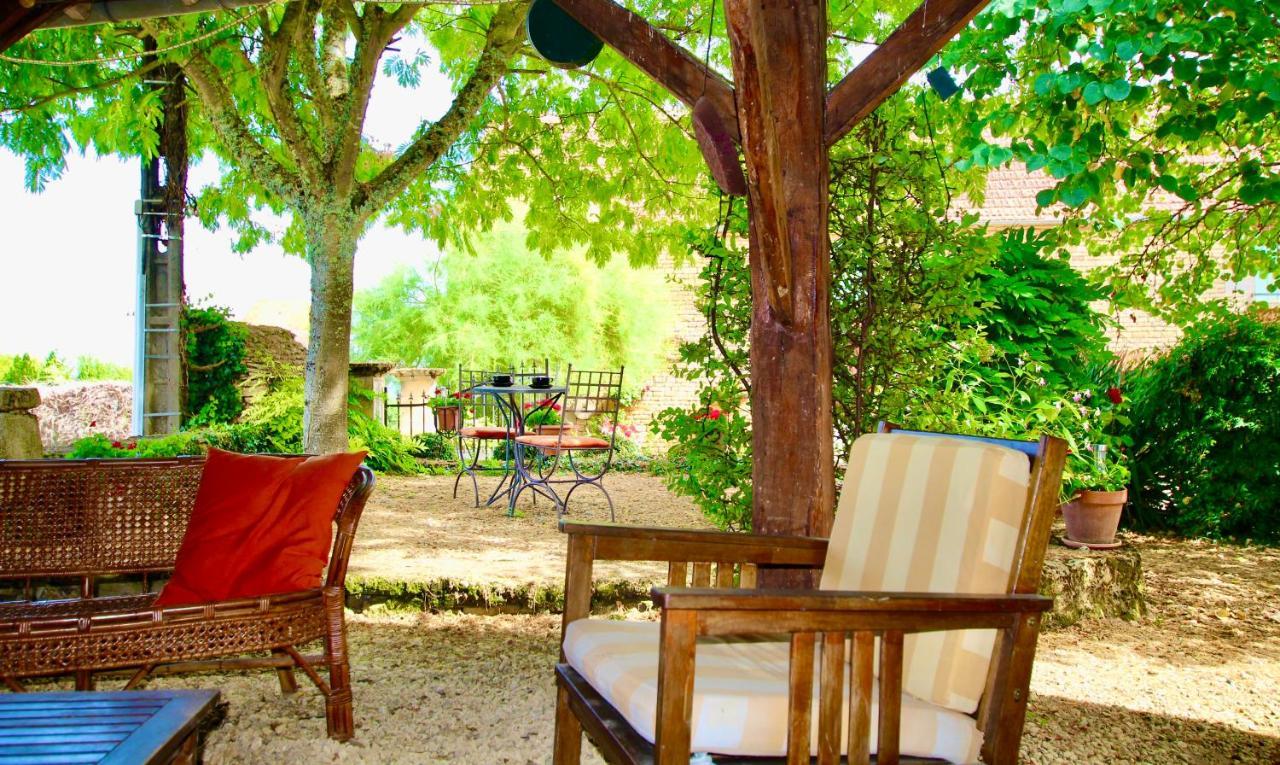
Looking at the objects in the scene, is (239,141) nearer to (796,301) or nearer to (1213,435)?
(796,301)

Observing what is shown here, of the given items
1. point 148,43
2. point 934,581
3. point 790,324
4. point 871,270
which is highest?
point 148,43

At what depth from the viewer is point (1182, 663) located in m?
3.52

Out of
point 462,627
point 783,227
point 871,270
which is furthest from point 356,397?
point 783,227

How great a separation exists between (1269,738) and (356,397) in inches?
346

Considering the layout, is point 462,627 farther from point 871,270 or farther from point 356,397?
point 356,397

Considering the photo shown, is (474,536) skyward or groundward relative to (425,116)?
groundward

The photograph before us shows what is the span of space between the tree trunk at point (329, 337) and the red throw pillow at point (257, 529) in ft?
14.1

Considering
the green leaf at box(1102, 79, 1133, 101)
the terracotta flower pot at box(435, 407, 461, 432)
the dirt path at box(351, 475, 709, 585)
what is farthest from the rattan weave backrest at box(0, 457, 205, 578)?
the terracotta flower pot at box(435, 407, 461, 432)

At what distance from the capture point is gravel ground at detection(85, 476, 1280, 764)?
102 inches

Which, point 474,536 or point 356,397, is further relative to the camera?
point 356,397

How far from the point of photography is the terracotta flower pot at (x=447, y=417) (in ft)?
37.2

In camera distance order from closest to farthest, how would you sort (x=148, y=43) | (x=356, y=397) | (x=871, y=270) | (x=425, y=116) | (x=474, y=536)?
(x=871, y=270) → (x=474, y=536) → (x=425, y=116) → (x=148, y=43) → (x=356, y=397)

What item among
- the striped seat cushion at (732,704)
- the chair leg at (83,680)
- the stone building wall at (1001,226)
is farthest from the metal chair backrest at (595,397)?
the striped seat cushion at (732,704)

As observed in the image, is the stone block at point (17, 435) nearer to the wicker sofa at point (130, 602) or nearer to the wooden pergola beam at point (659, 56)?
the wicker sofa at point (130, 602)
